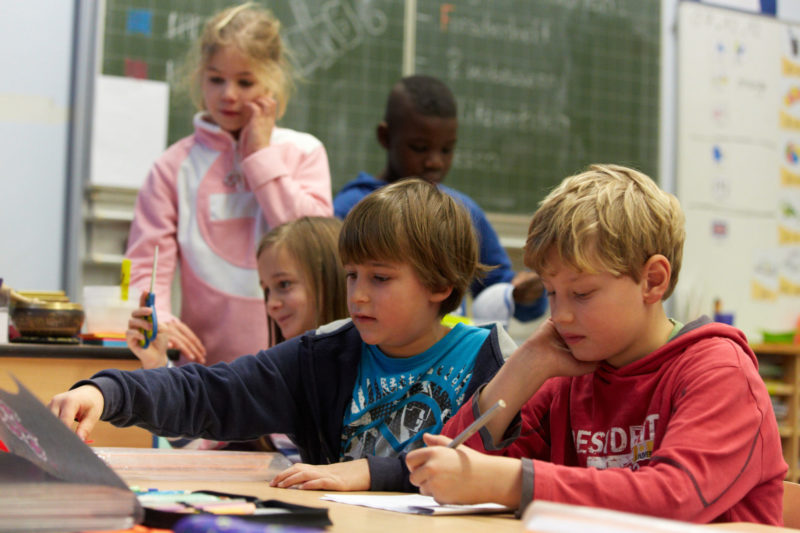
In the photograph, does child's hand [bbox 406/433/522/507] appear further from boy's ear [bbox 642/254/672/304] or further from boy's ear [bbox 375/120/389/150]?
boy's ear [bbox 375/120/389/150]

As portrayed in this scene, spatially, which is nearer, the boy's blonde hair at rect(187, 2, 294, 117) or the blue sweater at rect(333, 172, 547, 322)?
the boy's blonde hair at rect(187, 2, 294, 117)

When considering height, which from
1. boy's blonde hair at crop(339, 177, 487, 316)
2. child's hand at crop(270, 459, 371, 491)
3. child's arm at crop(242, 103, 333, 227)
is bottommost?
child's hand at crop(270, 459, 371, 491)

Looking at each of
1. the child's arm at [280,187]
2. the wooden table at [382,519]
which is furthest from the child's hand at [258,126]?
the wooden table at [382,519]

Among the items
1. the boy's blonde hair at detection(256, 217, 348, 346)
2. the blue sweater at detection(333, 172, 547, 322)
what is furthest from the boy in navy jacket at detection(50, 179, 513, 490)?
the blue sweater at detection(333, 172, 547, 322)

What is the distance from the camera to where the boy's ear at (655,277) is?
1.06 m

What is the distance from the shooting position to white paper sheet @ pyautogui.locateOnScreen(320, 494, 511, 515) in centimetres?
90

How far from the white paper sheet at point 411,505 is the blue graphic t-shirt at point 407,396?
0.83 ft

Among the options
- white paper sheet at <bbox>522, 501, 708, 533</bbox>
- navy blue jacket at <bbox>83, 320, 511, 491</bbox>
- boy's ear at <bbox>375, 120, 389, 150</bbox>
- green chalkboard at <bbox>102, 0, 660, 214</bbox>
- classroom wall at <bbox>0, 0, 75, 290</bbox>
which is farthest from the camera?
green chalkboard at <bbox>102, 0, 660, 214</bbox>

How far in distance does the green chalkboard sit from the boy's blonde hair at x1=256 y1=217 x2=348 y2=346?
5.98 feet

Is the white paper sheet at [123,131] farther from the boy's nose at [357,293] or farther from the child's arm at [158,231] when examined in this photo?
the boy's nose at [357,293]

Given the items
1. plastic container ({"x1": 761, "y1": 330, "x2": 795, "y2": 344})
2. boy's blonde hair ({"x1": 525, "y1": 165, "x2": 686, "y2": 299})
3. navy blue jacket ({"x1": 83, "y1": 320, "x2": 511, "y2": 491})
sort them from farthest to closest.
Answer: plastic container ({"x1": 761, "y1": 330, "x2": 795, "y2": 344}), navy blue jacket ({"x1": 83, "y1": 320, "x2": 511, "y2": 491}), boy's blonde hair ({"x1": 525, "y1": 165, "x2": 686, "y2": 299})

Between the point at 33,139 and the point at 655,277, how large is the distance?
287 cm

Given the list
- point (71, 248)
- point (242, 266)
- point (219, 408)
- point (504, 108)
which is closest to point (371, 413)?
point (219, 408)

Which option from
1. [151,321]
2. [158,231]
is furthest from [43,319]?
[158,231]
